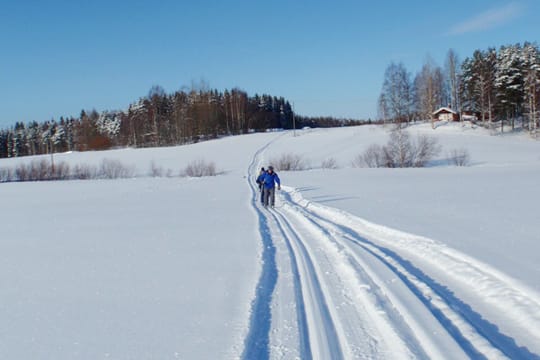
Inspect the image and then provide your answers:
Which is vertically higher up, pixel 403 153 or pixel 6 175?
pixel 6 175

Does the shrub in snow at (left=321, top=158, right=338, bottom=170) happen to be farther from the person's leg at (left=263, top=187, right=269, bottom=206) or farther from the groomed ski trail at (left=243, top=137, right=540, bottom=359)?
the groomed ski trail at (left=243, top=137, right=540, bottom=359)

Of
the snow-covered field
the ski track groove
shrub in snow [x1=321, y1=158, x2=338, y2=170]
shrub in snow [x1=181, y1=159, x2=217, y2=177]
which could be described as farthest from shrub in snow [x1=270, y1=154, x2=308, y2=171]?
the ski track groove

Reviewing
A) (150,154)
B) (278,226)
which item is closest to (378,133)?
(150,154)

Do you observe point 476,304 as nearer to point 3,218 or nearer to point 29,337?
point 29,337

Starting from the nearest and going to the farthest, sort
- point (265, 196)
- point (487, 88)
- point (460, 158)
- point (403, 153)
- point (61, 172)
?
point (265, 196)
point (403, 153)
point (460, 158)
point (61, 172)
point (487, 88)

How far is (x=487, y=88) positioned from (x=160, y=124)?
53.5 m

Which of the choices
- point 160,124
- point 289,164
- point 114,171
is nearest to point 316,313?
point 289,164

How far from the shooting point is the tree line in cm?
4768

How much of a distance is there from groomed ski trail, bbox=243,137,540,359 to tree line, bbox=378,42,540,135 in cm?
4382

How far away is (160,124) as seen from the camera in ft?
237

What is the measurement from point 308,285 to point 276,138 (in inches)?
2330

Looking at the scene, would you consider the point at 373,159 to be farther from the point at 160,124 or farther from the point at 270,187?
the point at 160,124

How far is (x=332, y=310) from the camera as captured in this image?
14.2 ft

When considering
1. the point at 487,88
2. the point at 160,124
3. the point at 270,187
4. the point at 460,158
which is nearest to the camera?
the point at 270,187
